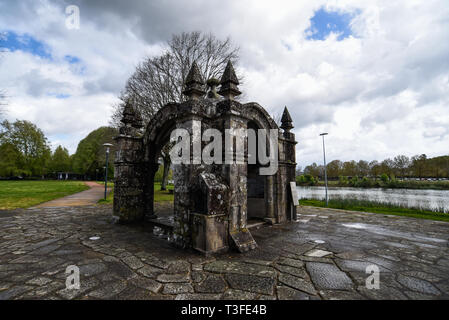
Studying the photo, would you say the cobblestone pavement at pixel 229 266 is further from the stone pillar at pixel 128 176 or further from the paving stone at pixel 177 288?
the stone pillar at pixel 128 176

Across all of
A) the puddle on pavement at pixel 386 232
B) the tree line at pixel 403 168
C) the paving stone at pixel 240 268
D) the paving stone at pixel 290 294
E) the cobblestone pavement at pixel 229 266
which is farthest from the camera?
the tree line at pixel 403 168

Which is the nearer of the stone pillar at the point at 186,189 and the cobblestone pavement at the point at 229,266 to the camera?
the cobblestone pavement at the point at 229,266

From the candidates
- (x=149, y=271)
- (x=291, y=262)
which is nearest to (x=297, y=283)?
(x=291, y=262)

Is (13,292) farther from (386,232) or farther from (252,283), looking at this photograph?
(386,232)

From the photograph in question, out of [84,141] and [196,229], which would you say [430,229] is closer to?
[196,229]

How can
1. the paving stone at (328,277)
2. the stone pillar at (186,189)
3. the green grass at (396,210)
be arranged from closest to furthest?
the paving stone at (328,277) < the stone pillar at (186,189) < the green grass at (396,210)

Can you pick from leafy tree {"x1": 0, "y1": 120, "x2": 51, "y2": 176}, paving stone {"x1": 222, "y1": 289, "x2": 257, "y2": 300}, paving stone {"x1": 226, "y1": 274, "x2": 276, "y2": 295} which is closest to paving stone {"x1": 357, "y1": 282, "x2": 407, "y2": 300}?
paving stone {"x1": 226, "y1": 274, "x2": 276, "y2": 295}

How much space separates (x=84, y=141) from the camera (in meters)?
43.5

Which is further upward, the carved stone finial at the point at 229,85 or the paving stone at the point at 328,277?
the carved stone finial at the point at 229,85

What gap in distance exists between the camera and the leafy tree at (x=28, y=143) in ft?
120

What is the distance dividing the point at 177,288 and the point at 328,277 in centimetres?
209

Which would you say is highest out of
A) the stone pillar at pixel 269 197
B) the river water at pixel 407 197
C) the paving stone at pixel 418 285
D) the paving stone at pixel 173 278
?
the stone pillar at pixel 269 197

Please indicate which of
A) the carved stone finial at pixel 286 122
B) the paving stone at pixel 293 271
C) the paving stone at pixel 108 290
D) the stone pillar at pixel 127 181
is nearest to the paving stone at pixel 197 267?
the paving stone at pixel 108 290

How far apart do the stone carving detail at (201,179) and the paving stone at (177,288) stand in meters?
1.10
